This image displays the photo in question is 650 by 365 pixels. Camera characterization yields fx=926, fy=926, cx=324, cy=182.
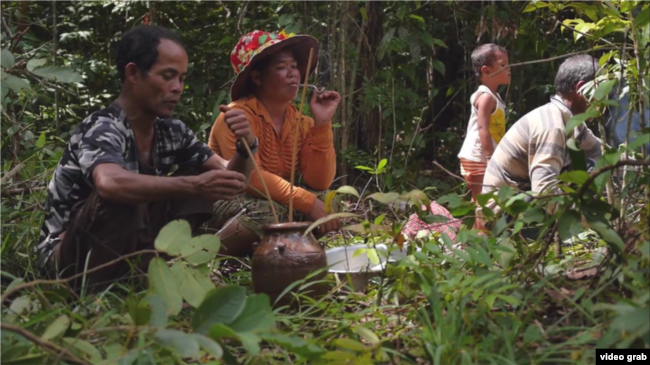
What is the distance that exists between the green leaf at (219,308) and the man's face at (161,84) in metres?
1.35

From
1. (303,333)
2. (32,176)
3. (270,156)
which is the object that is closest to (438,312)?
(303,333)

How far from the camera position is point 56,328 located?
2.31 meters

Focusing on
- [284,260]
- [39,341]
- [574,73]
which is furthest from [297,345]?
[574,73]

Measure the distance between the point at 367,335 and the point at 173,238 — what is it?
60 cm

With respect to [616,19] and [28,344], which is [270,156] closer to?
[616,19]

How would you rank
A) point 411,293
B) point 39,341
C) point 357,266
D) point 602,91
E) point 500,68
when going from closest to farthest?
1. point 39,341
2. point 602,91
3. point 411,293
4. point 357,266
5. point 500,68

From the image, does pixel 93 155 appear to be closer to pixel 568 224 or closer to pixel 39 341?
pixel 39 341

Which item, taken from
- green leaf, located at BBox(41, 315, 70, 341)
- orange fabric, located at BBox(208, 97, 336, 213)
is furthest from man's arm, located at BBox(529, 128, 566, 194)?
green leaf, located at BBox(41, 315, 70, 341)

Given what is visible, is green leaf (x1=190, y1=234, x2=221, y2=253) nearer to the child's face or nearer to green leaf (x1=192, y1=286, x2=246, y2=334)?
green leaf (x1=192, y1=286, x2=246, y2=334)

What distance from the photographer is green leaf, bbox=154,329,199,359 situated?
207cm

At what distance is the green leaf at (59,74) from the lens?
3.28m

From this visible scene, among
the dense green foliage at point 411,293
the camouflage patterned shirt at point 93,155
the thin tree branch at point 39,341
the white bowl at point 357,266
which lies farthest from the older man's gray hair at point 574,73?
the thin tree branch at point 39,341

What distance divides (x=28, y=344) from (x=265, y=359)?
63cm

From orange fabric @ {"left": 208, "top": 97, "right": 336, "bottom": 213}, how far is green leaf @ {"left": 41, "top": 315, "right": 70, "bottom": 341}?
180 cm
